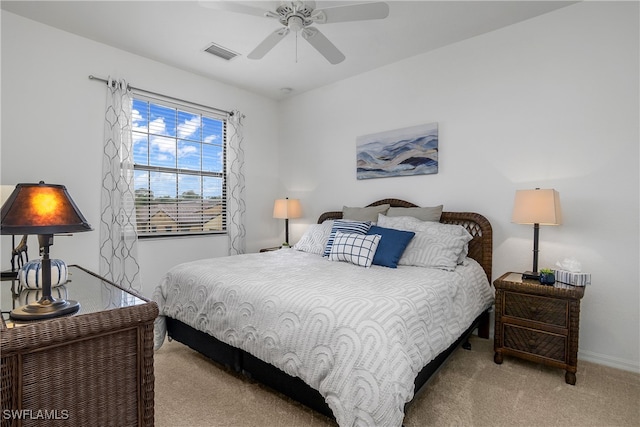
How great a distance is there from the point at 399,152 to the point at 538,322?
6.62ft

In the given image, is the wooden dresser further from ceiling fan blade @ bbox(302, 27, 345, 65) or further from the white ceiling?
ceiling fan blade @ bbox(302, 27, 345, 65)

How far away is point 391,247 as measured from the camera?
2625mm

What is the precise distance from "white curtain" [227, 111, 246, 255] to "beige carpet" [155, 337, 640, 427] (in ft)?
6.33

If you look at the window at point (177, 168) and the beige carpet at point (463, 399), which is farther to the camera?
the window at point (177, 168)

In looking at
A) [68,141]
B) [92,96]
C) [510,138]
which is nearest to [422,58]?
[510,138]

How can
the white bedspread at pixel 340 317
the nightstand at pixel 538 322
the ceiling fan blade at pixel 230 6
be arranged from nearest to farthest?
the white bedspread at pixel 340 317 → the ceiling fan blade at pixel 230 6 → the nightstand at pixel 538 322

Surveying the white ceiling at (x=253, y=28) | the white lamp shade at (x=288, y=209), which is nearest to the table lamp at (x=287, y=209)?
the white lamp shade at (x=288, y=209)

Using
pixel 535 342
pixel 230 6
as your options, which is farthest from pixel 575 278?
pixel 230 6

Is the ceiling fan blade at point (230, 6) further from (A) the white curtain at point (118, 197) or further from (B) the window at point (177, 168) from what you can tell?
(B) the window at point (177, 168)

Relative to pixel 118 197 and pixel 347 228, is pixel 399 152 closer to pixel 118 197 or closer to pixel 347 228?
pixel 347 228

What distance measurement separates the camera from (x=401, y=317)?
157 cm

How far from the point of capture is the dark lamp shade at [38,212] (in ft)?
3.46

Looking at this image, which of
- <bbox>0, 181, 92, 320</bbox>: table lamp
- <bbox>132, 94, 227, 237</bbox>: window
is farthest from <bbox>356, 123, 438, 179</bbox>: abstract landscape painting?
<bbox>0, 181, 92, 320</bbox>: table lamp

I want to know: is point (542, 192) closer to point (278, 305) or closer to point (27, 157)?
point (278, 305)
